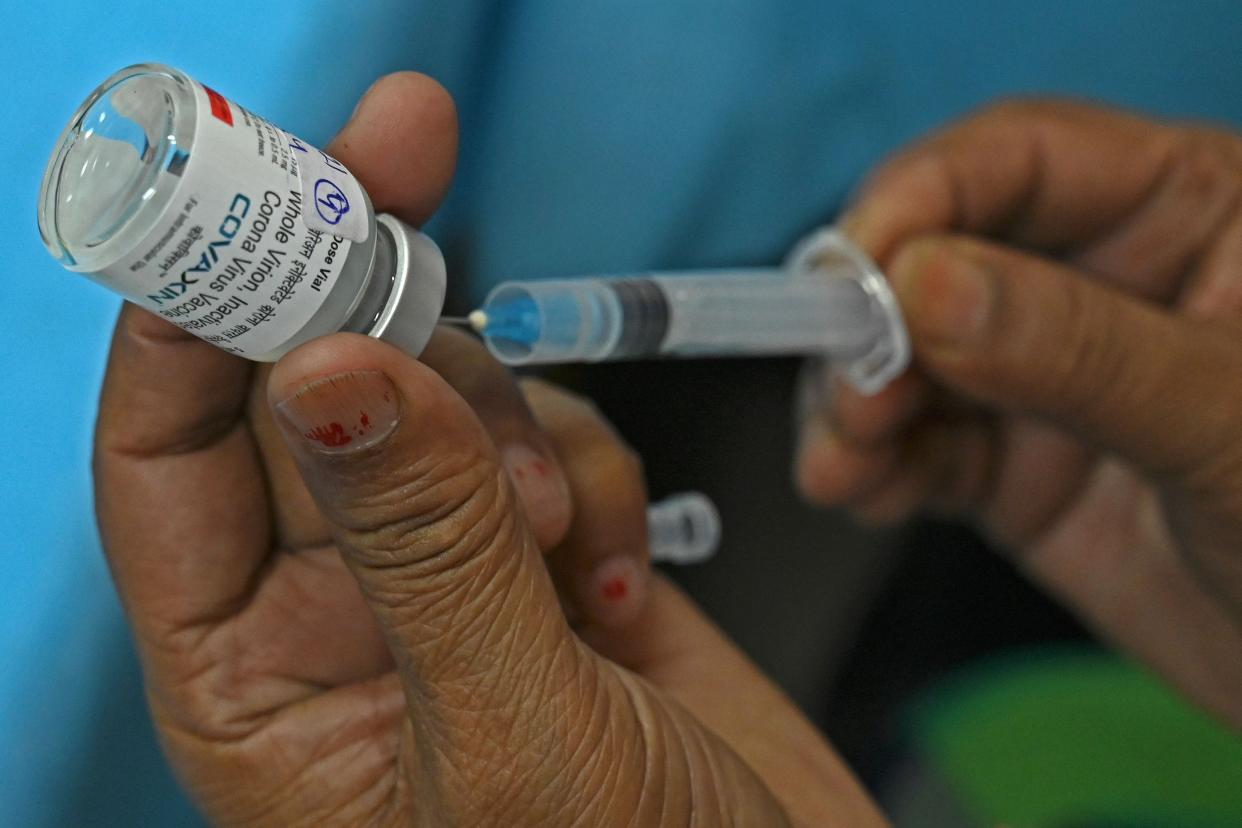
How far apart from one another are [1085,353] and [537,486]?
1.72 feet

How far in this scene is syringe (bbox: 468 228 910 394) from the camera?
0.74 m

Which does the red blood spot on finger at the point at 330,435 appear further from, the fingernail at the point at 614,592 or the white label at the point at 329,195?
the fingernail at the point at 614,592

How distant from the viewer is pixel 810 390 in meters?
1.28

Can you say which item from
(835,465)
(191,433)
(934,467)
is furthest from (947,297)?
(191,433)

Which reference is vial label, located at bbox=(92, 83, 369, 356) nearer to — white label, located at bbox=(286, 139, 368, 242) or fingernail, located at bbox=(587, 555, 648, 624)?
white label, located at bbox=(286, 139, 368, 242)

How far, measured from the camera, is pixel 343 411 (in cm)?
51

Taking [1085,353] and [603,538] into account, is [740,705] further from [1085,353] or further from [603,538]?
[1085,353]

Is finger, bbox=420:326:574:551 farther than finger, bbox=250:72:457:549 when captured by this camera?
Yes

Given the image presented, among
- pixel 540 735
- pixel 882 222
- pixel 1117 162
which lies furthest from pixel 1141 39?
pixel 540 735

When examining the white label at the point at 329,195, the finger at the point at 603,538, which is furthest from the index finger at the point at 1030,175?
the white label at the point at 329,195

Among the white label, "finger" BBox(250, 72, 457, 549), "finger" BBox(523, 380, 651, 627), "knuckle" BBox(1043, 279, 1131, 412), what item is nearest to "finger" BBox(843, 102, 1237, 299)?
"knuckle" BBox(1043, 279, 1131, 412)

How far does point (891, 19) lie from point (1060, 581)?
756 millimetres

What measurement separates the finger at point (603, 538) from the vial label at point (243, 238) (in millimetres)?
378

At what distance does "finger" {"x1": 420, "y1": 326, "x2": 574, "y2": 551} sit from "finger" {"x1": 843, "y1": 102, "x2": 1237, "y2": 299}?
0.51m
